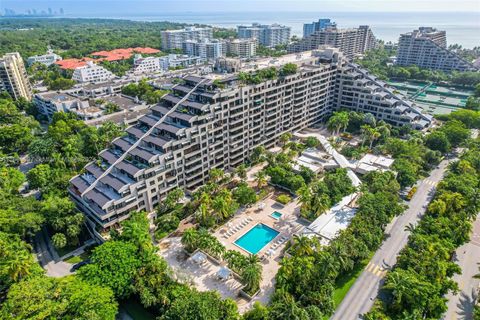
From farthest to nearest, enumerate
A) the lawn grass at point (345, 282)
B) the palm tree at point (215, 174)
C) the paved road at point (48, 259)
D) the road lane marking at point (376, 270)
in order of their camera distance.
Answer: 1. the palm tree at point (215, 174)
2. the paved road at point (48, 259)
3. the road lane marking at point (376, 270)
4. the lawn grass at point (345, 282)

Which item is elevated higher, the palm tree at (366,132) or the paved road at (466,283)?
the palm tree at (366,132)

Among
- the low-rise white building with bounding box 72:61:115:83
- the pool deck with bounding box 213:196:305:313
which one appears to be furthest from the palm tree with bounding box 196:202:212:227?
the low-rise white building with bounding box 72:61:115:83

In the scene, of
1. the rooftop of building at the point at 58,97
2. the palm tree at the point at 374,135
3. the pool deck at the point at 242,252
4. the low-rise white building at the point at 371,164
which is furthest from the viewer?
the rooftop of building at the point at 58,97

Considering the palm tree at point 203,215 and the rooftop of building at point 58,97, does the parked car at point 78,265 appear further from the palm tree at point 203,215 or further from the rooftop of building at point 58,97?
the rooftop of building at point 58,97

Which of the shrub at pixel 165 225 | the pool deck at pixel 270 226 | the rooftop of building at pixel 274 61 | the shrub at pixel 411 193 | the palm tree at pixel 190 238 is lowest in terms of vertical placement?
the pool deck at pixel 270 226

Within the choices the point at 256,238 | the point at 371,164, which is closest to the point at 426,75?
the point at 371,164

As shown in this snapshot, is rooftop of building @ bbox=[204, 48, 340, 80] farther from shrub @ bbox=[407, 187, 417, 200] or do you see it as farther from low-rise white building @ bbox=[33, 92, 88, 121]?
low-rise white building @ bbox=[33, 92, 88, 121]

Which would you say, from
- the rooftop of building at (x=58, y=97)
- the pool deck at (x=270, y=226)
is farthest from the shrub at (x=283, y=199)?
the rooftop of building at (x=58, y=97)

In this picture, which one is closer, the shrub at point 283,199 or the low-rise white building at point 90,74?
the shrub at point 283,199

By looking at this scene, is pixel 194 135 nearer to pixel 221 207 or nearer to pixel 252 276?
pixel 221 207
